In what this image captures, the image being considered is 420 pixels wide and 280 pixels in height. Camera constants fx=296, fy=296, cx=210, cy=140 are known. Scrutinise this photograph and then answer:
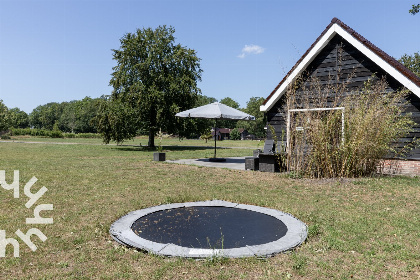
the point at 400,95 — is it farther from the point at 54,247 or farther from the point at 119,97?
the point at 119,97

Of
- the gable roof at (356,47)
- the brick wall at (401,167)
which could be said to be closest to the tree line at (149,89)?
the gable roof at (356,47)

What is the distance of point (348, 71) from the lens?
10.8 metres

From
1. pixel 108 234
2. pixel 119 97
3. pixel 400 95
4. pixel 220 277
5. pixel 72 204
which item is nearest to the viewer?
pixel 220 277

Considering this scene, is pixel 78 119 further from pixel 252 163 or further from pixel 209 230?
pixel 209 230

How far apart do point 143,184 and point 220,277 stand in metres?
5.52

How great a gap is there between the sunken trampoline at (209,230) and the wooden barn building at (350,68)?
5031mm

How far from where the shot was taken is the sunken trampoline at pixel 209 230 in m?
3.66

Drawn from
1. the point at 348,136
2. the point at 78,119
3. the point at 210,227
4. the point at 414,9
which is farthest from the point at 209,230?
the point at 78,119

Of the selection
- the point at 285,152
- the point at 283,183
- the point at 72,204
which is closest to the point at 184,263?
the point at 72,204

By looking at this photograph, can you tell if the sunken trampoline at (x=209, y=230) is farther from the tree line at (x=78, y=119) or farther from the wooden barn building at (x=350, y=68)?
the tree line at (x=78, y=119)

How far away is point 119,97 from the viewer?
26.6 metres

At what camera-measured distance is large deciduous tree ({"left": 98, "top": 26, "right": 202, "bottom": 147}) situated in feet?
83.3
